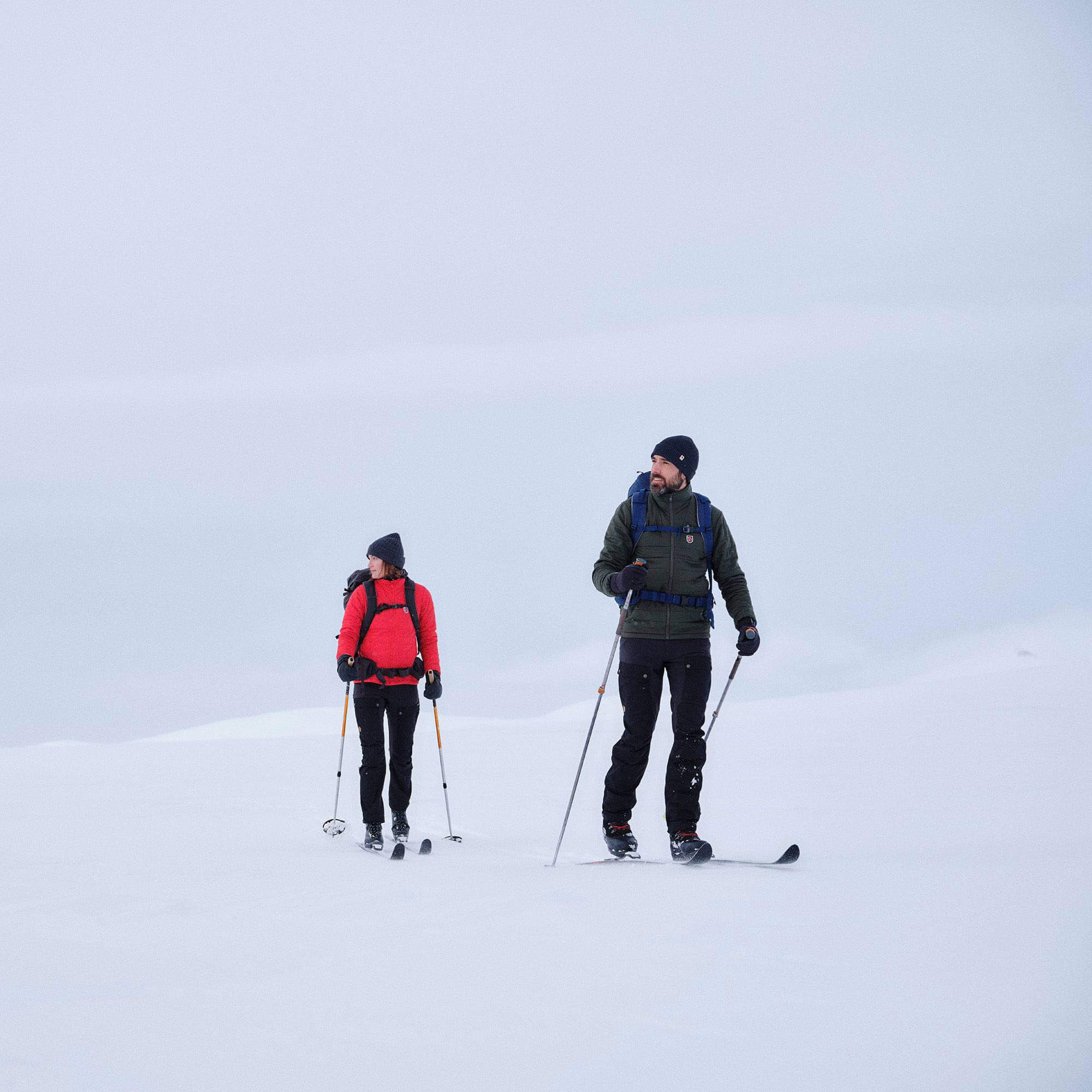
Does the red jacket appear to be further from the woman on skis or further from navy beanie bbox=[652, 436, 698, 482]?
navy beanie bbox=[652, 436, 698, 482]

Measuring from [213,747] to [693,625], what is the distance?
36.9 feet

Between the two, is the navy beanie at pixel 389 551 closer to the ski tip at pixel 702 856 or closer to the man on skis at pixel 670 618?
the man on skis at pixel 670 618

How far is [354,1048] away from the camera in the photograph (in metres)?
3.06

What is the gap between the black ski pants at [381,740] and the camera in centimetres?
741

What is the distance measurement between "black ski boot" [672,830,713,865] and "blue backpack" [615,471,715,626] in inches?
49.8

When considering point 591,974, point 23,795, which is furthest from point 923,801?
point 23,795

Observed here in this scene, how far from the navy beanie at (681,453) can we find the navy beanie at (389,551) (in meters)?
2.09

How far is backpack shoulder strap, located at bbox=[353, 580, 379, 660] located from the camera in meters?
7.41

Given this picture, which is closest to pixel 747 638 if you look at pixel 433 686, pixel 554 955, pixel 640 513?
pixel 640 513

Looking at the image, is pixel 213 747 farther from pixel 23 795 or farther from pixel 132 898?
pixel 132 898

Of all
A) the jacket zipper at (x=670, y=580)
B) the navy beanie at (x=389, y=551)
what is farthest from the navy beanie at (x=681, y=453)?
the navy beanie at (x=389, y=551)

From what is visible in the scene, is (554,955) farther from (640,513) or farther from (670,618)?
(640,513)

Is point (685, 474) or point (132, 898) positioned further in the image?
point (685, 474)

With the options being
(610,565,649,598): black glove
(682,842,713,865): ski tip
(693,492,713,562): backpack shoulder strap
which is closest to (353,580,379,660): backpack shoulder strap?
(610,565,649,598): black glove
